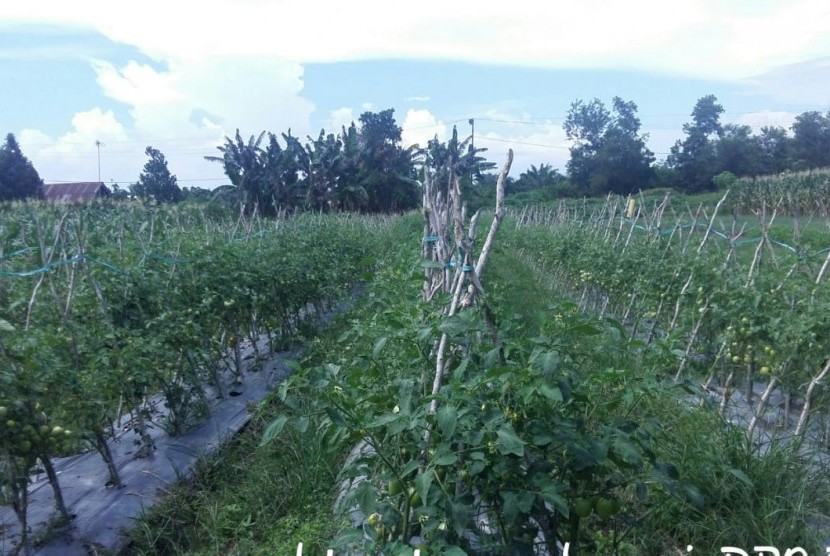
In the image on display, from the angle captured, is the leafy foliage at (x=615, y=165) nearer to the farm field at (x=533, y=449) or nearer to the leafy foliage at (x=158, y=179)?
the leafy foliage at (x=158, y=179)

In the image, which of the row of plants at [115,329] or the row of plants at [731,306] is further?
the row of plants at [731,306]

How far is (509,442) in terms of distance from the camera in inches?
86.0

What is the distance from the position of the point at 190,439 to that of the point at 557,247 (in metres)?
7.16

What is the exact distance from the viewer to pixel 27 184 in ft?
133

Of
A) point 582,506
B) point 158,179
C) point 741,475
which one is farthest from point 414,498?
point 158,179

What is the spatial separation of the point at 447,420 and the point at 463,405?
24 centimetres

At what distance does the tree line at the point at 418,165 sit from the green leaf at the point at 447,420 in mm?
24722

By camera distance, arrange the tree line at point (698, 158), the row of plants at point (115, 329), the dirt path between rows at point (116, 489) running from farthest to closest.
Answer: the tree line at point (698, 158) → the dirt path between rows at point (116, 489) → the row of plants at point (115, 329)

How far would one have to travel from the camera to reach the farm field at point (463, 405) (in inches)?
94.9

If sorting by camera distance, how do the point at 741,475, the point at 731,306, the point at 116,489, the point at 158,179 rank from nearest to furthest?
the point at 741,475, the point at 116,489, the point at 731,306, the point at 158,179

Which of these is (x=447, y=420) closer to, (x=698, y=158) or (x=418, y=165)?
(x=418, y=165)

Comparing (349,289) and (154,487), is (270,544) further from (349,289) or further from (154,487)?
(349,289)

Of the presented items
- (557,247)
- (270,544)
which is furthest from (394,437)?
(557,247)

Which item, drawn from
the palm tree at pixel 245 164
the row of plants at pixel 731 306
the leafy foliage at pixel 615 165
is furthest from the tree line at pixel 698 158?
the row of plants at pixel 731 306
